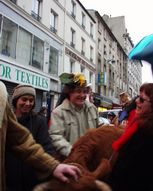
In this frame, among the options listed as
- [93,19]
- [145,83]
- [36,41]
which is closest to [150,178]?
[145,83]

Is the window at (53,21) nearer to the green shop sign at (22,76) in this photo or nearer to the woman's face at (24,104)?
the green shop sign at (22,76)

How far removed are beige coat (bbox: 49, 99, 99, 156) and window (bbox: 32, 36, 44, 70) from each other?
17240mm

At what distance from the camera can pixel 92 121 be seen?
4062 mm

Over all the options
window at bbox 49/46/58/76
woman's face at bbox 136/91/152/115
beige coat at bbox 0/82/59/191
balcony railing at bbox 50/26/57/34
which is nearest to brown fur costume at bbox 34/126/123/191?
beige coat at bbox 0/82/59/191

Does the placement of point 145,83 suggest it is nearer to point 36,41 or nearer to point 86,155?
point 86,155

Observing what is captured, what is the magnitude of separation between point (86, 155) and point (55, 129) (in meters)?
1.27

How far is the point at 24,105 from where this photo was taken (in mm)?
3943

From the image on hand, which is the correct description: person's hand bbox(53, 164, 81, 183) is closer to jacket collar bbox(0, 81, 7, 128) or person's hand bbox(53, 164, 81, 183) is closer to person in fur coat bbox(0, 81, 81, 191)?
person in fur coat bbox(0, 81, 81, 191)

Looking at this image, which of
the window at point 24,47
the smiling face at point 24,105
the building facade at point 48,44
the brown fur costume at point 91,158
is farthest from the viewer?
the window at point 24,47

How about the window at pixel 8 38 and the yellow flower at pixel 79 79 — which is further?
the window at pixel 8 38

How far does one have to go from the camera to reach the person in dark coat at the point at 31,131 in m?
3.29

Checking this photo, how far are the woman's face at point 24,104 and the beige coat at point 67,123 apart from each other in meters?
0.27

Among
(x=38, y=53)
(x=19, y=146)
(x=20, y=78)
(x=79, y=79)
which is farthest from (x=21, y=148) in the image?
(x=38, y=53)

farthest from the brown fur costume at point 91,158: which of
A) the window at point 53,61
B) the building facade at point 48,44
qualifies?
the window at point 53,61
